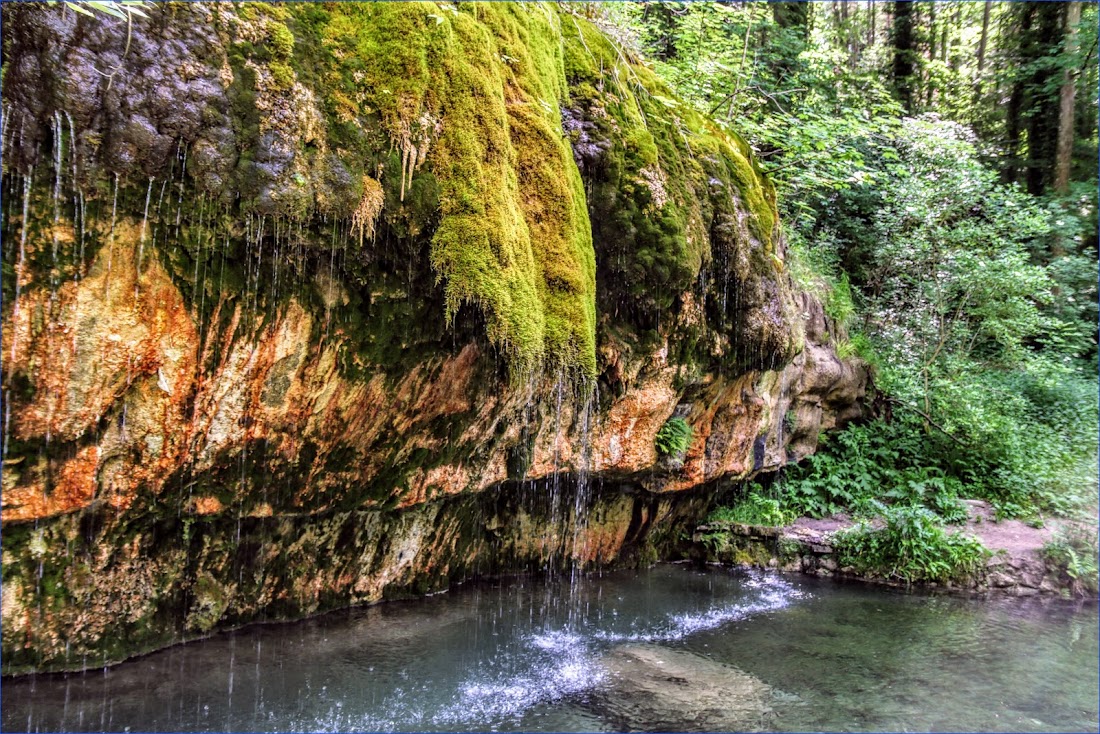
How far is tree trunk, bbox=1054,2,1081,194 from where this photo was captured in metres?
16.1

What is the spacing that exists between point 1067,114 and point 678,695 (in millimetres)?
18565

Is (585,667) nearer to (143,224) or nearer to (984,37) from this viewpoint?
(143,224)

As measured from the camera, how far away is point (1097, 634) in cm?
791

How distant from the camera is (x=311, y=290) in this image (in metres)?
4.50

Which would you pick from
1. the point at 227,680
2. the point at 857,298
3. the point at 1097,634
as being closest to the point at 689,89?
the point at 857,298

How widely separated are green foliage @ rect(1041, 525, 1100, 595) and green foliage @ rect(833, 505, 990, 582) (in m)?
0.92

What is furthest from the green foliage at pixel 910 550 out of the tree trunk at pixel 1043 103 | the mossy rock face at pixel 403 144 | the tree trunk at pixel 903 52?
the tree trunk at pixel 903 52

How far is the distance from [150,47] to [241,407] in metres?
2.32

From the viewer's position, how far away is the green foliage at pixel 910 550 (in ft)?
31.4

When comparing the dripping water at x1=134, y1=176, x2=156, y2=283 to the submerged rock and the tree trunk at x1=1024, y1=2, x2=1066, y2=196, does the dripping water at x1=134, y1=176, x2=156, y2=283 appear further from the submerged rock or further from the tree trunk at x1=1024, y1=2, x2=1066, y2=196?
the tree trunk at x1=1024, y1=2, x2=1066, y2=196

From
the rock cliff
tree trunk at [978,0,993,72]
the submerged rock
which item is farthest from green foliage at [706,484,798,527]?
tree trunk at [978,0,993,72]

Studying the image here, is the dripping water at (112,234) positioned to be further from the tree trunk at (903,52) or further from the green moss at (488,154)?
the tree trunk at (903,52)

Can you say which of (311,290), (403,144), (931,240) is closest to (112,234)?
(311,290)

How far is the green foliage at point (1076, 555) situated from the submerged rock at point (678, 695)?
21.6ft
